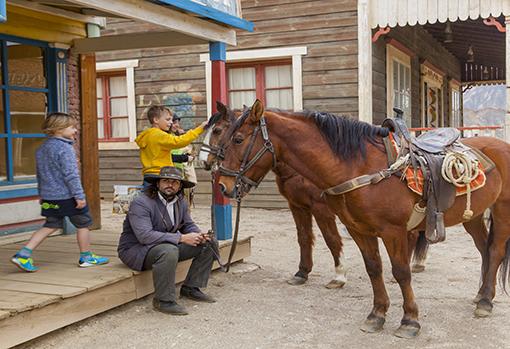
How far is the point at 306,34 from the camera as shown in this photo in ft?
32.0

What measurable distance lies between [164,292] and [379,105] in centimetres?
664

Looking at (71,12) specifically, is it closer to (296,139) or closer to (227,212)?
(227,212)

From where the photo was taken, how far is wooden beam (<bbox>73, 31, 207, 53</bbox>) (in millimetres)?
5738

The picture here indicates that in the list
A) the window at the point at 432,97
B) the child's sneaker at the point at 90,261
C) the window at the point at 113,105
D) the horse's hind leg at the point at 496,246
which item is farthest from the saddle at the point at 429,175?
the window at the point at 432,97

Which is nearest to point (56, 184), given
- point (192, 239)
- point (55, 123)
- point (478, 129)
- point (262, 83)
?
point (55, 123)

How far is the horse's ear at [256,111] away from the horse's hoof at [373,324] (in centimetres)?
159

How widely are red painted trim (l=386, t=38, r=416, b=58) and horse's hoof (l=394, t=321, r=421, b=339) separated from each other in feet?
23.5

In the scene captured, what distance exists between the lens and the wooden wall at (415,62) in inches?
384

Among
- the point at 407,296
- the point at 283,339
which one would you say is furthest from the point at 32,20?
the point at 407,296

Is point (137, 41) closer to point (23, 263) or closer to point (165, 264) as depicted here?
point (23, 263)

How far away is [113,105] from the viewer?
37.8ft

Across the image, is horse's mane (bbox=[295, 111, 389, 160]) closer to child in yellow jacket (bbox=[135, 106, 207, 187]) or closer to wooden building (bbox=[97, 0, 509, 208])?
child in yellow jacket (bbox=[135, 106, 207, 187])

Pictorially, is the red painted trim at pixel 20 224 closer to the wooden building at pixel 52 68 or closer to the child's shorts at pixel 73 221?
the wooden building at pixel 52 68

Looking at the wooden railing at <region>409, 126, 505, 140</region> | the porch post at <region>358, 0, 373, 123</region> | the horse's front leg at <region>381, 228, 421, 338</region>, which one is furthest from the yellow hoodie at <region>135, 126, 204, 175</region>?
the porch post at <region>358, 0, 373, 123</region>
